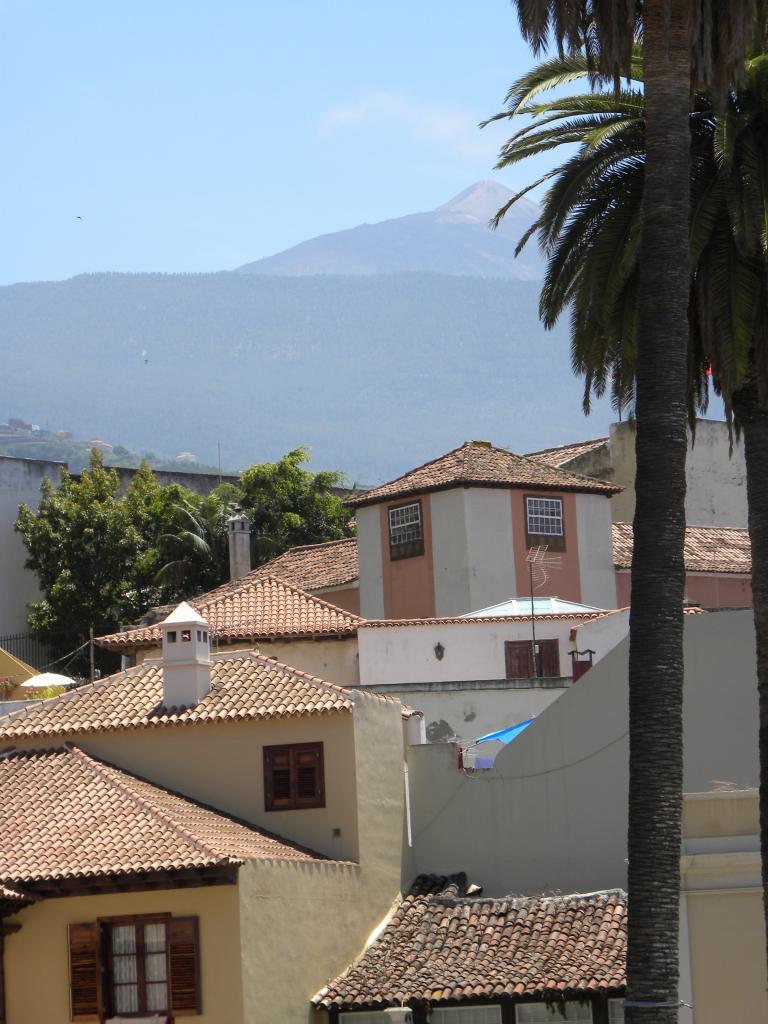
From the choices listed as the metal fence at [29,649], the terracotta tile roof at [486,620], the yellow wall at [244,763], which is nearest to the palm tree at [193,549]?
the metal fence at [29,649]

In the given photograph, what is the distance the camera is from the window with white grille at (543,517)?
176ft

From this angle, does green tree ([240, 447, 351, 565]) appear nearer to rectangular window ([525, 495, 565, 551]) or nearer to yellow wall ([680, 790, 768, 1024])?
rectangular window ([525, 495, 565, 551])

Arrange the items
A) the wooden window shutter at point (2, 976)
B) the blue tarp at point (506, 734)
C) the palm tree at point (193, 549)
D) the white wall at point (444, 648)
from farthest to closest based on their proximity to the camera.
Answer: the palm tree at point (193, 549) < the white wall at point (444, 648) < the blue tarp at point (506, 734) < the wooden window shutter at point (2, 976)

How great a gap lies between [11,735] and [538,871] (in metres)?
9.32

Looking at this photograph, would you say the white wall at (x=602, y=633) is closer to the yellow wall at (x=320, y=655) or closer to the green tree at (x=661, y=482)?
the yellow wall at (x=320, y=655)

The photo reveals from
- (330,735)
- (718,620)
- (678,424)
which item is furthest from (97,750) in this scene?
(678,424)

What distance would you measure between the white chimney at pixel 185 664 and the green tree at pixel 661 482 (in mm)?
14545

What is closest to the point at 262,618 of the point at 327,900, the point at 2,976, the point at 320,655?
the point at 320,655

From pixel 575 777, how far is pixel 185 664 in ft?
22.8

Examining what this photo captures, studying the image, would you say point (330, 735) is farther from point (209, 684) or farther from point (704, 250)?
point (704, 250)

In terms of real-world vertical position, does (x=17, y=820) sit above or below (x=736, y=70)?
below

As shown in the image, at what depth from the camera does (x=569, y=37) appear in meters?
24.3

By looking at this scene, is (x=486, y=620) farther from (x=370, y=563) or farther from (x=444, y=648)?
(x=370, y=563)

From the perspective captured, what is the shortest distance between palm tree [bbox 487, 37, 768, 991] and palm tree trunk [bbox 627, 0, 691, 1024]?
3191 mm
